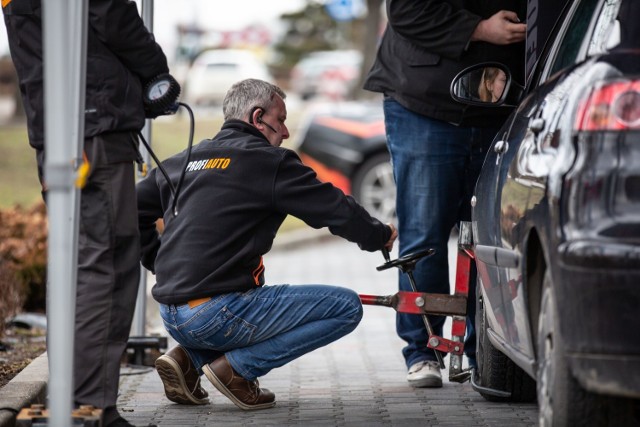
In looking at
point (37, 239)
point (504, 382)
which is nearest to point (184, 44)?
point (37, 239)

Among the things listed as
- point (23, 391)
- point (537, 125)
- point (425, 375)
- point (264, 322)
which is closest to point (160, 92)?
point (264, 322)

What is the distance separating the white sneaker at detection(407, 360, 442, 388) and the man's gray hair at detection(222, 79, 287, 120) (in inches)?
55.7

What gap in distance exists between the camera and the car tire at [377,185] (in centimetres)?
1413

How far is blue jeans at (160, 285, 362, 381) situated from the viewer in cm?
509

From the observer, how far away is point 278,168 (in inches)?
201

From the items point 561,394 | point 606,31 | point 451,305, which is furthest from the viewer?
point 451,305

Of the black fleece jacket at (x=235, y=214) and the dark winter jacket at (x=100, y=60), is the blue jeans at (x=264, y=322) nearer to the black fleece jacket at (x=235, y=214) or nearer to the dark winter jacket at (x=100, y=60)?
the black fleece jacket at (x=235, y=214)

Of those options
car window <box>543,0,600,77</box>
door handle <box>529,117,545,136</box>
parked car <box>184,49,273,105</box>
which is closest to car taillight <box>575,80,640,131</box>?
door handle <box>529,117,545,136</box>

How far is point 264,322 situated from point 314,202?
0.52 metres

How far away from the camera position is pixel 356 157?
46.5ft

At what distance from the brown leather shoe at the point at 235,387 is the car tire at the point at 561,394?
1873 mm

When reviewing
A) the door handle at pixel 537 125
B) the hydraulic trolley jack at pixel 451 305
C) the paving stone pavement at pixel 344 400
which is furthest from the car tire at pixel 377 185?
the door handle at pixel 537 125

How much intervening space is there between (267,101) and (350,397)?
136 cm

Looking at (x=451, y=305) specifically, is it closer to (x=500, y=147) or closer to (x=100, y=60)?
(x=500, y=147)
